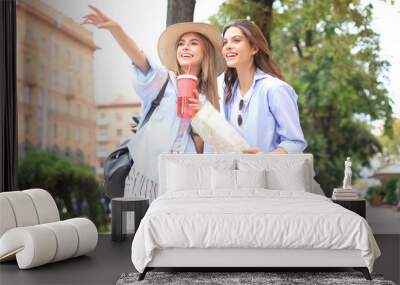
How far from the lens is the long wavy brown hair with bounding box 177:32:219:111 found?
6.49 m

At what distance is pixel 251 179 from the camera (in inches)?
221

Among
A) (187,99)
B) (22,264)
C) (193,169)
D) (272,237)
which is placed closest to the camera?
(272,237)

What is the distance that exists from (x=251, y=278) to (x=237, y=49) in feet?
9.58

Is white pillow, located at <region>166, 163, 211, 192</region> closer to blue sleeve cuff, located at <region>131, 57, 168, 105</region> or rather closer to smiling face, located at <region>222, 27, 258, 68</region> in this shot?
blue sleeve cuff, located at <region>131, 57, 168, 105</region>

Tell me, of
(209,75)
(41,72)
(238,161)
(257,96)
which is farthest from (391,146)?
(41,72)

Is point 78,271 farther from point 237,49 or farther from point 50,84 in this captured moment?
point 237,49

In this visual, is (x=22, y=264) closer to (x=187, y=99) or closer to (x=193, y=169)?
(x=193, y=169)

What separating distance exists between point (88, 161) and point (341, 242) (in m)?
3.45

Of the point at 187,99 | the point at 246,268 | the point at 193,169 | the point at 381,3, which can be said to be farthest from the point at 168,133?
the point at 381,3

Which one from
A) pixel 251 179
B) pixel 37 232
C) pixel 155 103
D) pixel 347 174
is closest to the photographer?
pixel 37 232

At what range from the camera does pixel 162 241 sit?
4230 mm

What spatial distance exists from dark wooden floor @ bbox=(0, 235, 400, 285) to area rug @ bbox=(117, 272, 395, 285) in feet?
0.62

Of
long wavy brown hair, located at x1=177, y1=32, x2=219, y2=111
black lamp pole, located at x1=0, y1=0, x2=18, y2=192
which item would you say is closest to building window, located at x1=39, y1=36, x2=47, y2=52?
black lamp pole, located at x1=0, y1=0, x2=18, y2=192

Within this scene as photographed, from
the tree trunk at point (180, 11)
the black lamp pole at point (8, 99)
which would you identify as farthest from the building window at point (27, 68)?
the tree trunk at point (180, 11)
